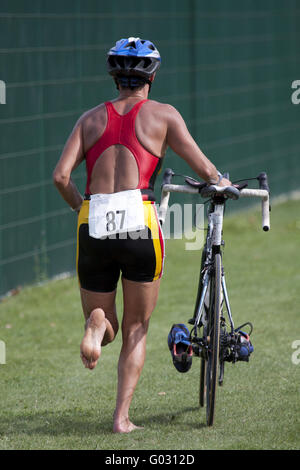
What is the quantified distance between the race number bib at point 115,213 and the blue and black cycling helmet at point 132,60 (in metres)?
0.62

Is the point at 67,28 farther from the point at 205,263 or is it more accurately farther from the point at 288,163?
the point at 288,163

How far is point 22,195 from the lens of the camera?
28.6 ft

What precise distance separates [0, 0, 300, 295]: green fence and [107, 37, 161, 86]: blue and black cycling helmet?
3727mm

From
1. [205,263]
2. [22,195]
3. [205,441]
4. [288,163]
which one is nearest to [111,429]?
[205,441]

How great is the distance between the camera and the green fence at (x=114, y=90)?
860cm

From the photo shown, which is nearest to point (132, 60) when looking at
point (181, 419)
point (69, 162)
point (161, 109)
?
point (161, 109)

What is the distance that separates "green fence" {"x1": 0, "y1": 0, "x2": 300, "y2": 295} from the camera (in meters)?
8.60

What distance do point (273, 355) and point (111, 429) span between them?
195 centimetres

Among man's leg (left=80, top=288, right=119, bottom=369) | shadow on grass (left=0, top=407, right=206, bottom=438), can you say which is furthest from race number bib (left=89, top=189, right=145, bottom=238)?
shadow on grass (left=0, top=407, right=206, bottom=438)

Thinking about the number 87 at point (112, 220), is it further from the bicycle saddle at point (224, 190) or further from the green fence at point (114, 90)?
the green fence at point (114, 90)

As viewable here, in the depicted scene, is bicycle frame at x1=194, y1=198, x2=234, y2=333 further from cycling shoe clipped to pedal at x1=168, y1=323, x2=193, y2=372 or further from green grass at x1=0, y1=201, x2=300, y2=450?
green grass at x1=0, y1=201, x2=300, y2=450

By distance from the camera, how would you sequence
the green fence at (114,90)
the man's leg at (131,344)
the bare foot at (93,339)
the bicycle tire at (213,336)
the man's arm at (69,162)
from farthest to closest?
the green fence at (114,90) < the man's leg at (131,344) < the bicycle tire at (213,336) < the man's arm at (69,162) < the bare foot at (93,339)

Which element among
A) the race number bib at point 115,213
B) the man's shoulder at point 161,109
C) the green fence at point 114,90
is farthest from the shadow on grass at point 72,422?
the green fence at point 114,90

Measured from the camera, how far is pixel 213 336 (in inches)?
193
